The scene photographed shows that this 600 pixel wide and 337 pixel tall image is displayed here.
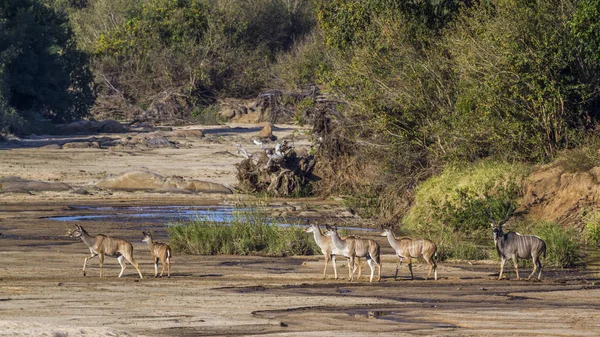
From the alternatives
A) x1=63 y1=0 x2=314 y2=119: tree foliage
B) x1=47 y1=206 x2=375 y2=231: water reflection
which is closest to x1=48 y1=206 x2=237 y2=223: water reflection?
x1=47 y1=206 x2=375 y2=231: water reflection

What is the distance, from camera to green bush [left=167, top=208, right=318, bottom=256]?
18.5m

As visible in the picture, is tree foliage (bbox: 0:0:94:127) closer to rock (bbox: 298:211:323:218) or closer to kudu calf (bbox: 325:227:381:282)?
rock (bbox: 298:211:323:218)

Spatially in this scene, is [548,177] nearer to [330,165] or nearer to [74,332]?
[330,165]

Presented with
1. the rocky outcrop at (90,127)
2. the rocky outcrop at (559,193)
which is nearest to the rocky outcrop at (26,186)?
the rocky outcrop at (559,193)

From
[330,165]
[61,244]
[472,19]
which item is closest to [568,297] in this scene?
[61,244]

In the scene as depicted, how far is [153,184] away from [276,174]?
11.4ft

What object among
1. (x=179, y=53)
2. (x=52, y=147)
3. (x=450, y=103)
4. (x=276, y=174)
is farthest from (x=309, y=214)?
(x=179, y=53)

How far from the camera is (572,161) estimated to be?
74.7 ft

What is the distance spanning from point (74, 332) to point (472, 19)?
16780mm

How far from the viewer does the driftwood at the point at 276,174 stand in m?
30.2

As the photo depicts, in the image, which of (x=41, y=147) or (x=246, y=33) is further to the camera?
(x=246, y=33)

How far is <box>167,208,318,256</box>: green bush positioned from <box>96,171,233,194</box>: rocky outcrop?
11.4 meters

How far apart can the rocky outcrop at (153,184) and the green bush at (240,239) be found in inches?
449

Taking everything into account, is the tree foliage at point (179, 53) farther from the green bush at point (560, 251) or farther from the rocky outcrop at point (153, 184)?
the green bush at point (560, 251)
